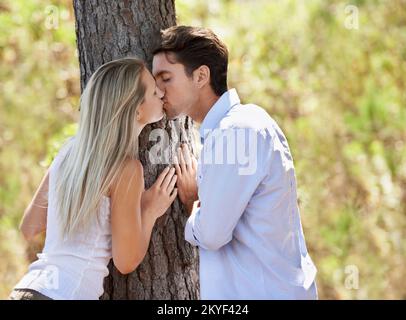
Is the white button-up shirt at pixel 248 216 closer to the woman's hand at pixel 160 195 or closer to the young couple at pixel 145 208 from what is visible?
the young couple at pixel 145 208

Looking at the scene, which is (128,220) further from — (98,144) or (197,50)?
(197,50)

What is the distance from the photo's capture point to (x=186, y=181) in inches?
145

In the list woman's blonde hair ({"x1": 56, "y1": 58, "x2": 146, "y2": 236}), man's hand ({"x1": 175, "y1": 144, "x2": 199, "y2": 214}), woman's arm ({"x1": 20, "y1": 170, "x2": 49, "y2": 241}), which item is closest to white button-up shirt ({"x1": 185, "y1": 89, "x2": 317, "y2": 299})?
woman's blonde hair ({"x1": 56, "y1": 58, "x2": 146, "y2": 236})

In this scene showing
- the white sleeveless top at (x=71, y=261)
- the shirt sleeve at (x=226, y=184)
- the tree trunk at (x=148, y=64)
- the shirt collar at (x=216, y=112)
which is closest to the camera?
the shirt sleeve at (x=226, y=184)

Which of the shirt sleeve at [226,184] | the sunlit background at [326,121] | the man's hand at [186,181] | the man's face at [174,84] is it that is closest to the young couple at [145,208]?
the shirt sleeve at [226,184]

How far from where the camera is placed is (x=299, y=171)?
7.64 meters

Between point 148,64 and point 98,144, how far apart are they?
0.57 meters

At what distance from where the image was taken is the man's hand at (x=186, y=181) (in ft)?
12.1

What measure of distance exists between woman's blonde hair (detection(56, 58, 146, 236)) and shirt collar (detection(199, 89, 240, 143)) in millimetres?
265

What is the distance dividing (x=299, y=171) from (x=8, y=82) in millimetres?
2886

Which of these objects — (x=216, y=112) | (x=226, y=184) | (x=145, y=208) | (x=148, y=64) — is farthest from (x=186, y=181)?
(x=226, y=184)

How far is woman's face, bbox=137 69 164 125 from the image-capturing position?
3412 mm

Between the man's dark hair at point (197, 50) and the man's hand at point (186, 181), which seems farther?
the man's hand at point (186, 181)
